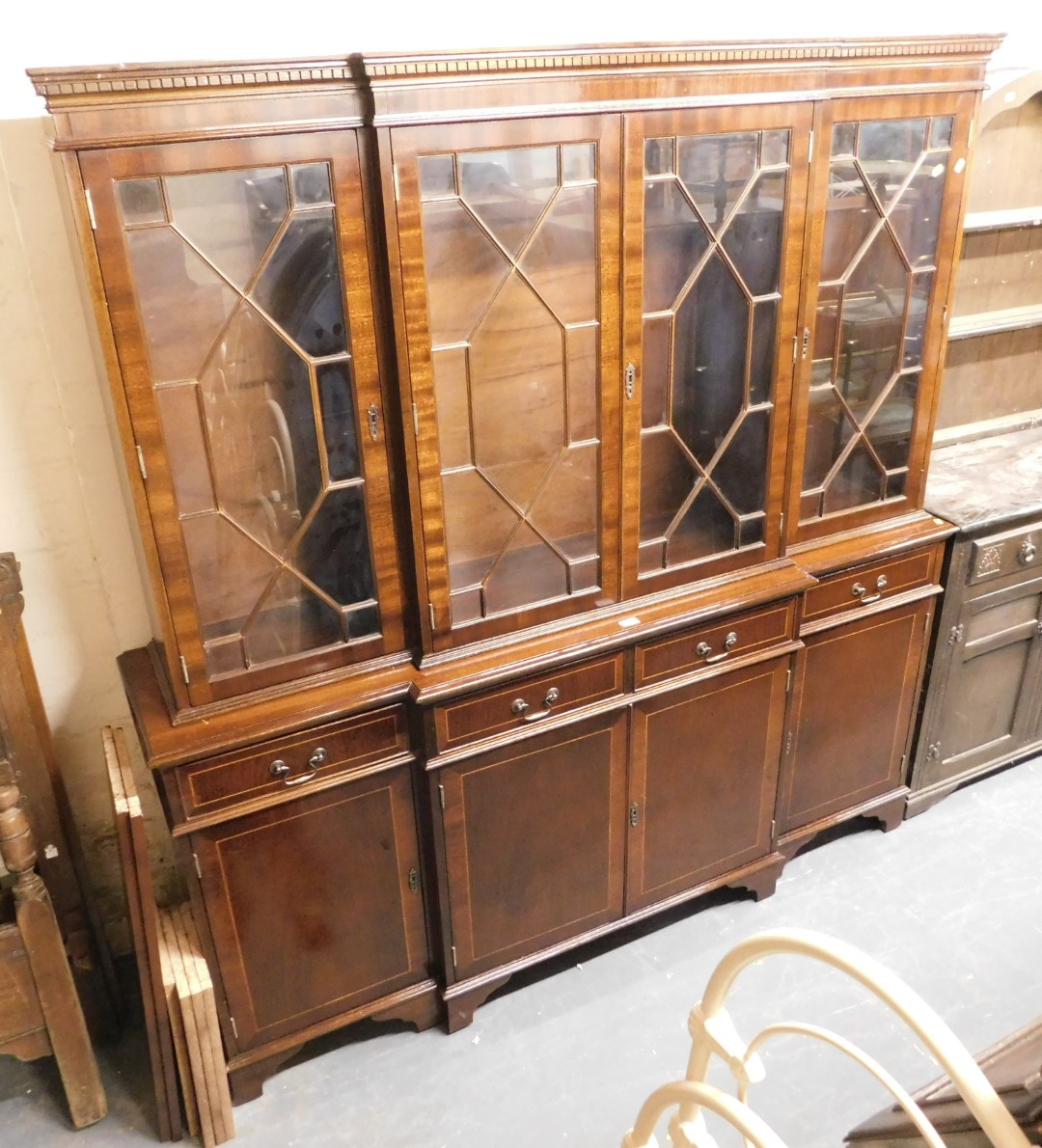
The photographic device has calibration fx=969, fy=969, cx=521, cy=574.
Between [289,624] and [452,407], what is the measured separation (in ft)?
1.55

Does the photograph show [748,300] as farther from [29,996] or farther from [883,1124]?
[29,996]

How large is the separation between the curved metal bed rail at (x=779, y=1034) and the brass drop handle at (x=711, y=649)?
1047 millimetres

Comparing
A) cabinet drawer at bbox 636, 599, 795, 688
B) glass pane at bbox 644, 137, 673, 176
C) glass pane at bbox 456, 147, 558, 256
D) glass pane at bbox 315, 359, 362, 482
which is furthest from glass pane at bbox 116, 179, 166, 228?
cabinet drawer at bbox 636, 599, 795, 688

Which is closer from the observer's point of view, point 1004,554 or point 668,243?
point 668,243

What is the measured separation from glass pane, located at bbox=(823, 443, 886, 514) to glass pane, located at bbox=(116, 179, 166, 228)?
1.46 m

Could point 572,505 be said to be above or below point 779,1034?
above

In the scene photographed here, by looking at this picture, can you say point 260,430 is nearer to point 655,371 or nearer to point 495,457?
point 495,457

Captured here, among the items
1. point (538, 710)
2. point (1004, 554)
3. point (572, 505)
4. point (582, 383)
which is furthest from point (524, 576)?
point (1004, 554)

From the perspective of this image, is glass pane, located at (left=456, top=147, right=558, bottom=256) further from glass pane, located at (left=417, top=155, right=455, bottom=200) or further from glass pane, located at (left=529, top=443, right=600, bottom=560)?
glass pane, located at (left=529, top=443, right=600, bottom=560)

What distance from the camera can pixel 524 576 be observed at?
1.84m

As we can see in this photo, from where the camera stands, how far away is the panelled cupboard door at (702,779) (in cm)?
206

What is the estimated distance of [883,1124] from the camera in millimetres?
920

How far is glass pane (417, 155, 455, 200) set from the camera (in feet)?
4.86

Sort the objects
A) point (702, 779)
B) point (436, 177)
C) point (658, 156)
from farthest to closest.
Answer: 1. point (702, 779)
2. point (658, 156)
3. point (436, 177)
